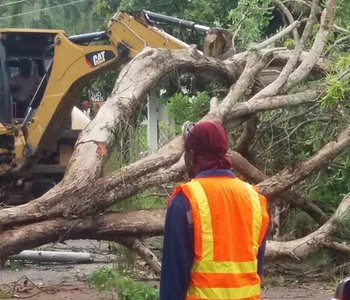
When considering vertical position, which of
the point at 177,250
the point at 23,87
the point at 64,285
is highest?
the point at 177,250

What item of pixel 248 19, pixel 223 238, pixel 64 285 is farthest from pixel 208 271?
pixel 248 19

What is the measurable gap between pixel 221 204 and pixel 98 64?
293 inches

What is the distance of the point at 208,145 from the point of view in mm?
4199

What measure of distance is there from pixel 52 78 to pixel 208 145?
801 centimetres

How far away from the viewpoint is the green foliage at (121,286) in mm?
7949

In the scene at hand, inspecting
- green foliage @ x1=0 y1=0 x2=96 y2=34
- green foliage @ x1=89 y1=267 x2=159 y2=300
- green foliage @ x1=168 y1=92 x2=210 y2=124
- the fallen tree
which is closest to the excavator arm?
green foliage @ x1=168 y1=92 x2=210 y2=124

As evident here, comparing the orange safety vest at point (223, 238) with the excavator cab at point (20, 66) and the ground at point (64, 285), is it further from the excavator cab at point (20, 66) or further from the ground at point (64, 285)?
the excavator cab at point (20, 66)

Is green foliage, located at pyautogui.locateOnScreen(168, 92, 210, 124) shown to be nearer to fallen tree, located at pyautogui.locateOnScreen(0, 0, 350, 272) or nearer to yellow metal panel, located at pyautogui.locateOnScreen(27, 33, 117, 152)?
fallen tree, located at pyautogui.locateOnScreen(0, 0, 350, 272)

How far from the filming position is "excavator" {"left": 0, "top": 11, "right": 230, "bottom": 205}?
10969mm

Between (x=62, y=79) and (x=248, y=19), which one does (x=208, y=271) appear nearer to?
(x=248, y=19)

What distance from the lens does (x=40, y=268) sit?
35.9 ft

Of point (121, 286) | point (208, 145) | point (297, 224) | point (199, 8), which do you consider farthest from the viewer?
point (199, 8)

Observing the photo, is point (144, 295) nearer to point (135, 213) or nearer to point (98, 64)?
point (135, 213)

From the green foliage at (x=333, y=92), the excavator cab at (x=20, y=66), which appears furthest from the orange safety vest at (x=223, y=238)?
the excavator cab at (x=20, y=66)
